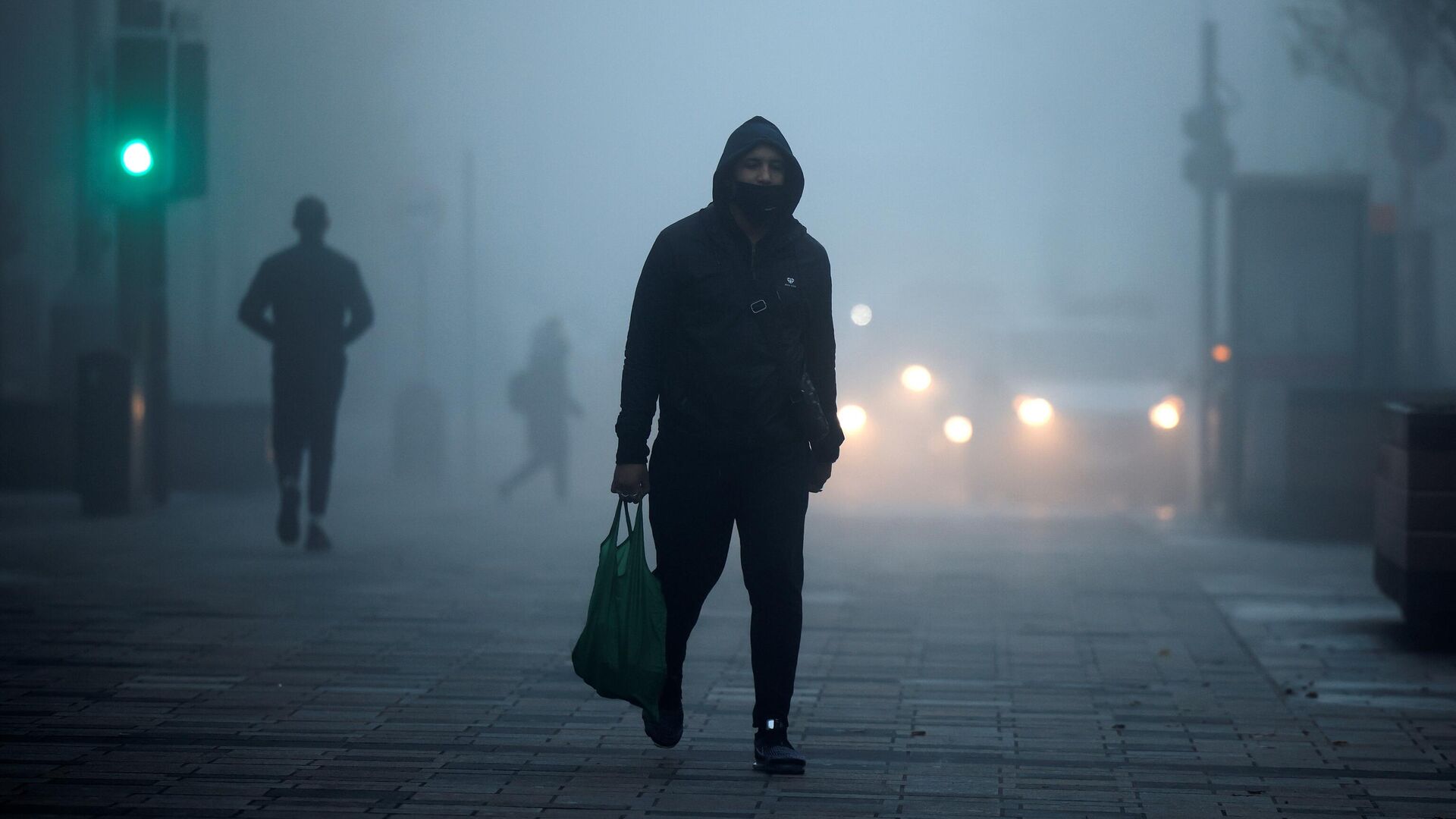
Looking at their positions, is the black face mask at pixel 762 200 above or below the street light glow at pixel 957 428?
above

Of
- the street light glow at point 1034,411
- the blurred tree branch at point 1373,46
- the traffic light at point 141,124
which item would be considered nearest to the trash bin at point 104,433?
the traffic light at point 141,124

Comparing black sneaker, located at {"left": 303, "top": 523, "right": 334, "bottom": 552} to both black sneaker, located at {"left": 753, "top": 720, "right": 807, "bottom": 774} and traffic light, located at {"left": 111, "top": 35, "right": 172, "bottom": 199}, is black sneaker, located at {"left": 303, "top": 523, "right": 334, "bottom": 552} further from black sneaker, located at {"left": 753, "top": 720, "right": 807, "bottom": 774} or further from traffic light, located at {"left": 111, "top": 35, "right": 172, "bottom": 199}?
black sneaker, located at {"left": 753, "top": 720, "right": 807, "bottom": 774}

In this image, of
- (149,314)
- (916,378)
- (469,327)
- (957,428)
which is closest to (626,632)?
(149,314)

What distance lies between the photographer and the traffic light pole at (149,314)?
1352 cm

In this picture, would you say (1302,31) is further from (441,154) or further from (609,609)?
(441,154)

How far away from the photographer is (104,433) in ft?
42.5

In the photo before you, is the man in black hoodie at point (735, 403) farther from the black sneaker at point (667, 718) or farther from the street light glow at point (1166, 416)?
the street light glow at point (1166, 416)

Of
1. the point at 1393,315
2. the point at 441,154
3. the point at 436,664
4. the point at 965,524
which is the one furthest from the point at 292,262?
the point at 441,154

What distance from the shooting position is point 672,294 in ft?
18.1

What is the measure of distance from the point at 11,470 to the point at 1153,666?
10.4 m

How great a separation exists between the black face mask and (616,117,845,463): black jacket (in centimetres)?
3

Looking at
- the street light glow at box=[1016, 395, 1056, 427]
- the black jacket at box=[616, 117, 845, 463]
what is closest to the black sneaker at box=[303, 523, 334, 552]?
the black jacket at box=[616, 117, 845, 463]

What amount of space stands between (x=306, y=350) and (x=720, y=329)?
583cm

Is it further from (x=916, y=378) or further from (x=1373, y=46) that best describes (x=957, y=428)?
(x=1373, y=46)
